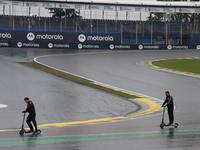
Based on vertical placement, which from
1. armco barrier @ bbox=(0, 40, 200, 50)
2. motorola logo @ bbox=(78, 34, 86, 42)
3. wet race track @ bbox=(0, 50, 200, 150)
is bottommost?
wet race track @ bbox=(0, 50, 200, 150)

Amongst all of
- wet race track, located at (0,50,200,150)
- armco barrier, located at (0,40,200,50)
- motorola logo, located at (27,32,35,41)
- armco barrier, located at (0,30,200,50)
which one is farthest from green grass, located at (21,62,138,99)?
motorola logo, located at (27,32,35,41)

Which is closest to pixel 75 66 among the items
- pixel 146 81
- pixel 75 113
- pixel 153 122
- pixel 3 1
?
pixel 146 81

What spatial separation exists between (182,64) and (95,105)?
21.8 meters

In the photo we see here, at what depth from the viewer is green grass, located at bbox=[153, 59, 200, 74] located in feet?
115

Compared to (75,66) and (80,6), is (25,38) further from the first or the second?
(80,6)

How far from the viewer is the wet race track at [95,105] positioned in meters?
10.7

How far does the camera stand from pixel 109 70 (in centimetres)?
3306

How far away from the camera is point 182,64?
125ft

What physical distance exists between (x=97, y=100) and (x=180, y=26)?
131ft

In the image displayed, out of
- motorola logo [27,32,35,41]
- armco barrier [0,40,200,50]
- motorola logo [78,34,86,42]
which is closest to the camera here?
armco barrier [0,40,200,50]

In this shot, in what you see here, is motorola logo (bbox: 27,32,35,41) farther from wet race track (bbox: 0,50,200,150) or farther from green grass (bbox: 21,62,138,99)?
green grass (bbox: 21,62,138,99)

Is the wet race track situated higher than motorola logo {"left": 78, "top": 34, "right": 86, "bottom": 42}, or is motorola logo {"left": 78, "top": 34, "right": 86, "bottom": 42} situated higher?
motorola logo {"left": 78, "top": 34, "right": 86, "bottom": 42}

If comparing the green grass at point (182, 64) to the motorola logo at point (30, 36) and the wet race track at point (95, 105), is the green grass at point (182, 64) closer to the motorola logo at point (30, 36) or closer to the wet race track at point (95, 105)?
the wet race track at point (95, 105)

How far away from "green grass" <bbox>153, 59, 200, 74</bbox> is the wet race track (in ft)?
11.2
